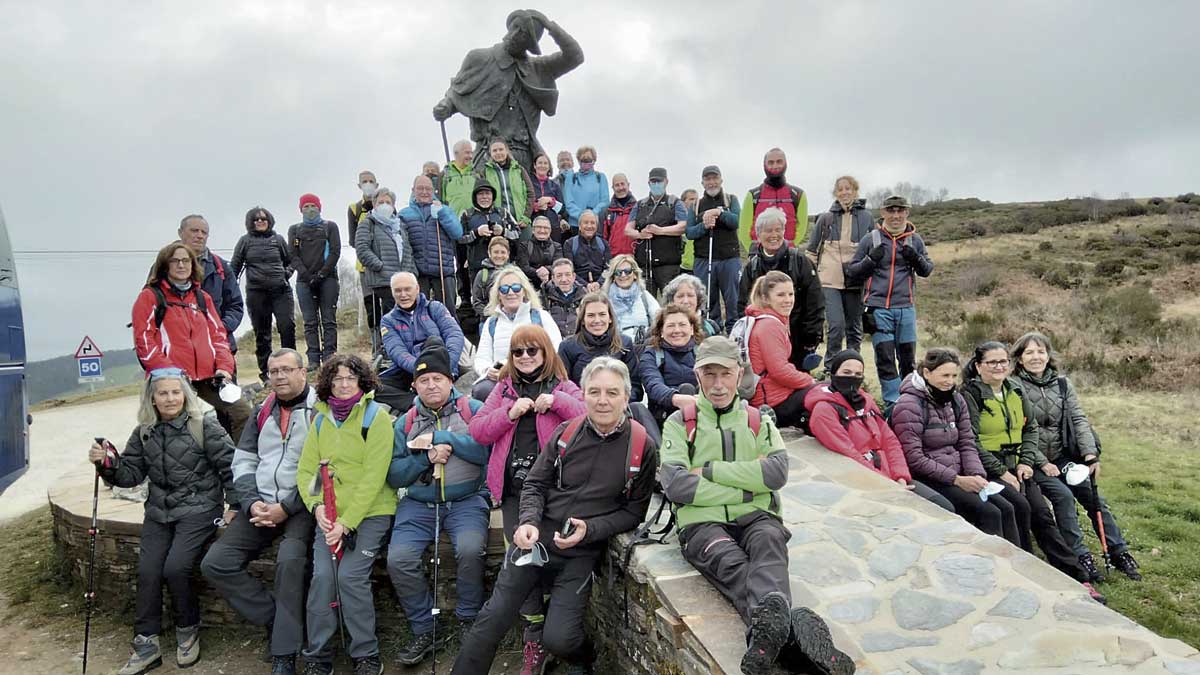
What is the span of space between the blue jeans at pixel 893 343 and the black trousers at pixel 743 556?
3.56 m

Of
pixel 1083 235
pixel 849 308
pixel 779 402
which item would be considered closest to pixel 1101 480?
pixel 849 308

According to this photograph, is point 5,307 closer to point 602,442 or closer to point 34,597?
point 34,597

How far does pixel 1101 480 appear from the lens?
24.1 feet

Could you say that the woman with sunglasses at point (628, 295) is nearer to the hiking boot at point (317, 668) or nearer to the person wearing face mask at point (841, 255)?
the person wearing face mask at point (841, 255)

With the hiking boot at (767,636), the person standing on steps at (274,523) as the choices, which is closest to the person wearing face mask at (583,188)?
the person standing on steps at (274,523)

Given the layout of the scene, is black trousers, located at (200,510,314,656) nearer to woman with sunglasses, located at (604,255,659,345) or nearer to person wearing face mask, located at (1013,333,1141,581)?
woman with sunglasses, located at (604,255,659,345)

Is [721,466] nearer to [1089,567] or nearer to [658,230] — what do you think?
[1089,567]

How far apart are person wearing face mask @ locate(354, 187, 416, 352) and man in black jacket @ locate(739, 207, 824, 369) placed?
431 cm

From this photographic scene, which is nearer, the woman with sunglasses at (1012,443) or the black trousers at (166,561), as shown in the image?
the black trousers at (166,561)

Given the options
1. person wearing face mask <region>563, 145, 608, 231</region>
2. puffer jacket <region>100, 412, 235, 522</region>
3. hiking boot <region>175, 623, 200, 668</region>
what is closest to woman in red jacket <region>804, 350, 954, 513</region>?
puffer jacket <region>100, 412, 235, 522</region>

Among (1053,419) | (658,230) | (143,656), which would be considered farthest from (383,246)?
(1053,419)

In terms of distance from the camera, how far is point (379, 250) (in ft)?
26.5

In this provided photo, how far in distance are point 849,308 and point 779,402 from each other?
2047mm

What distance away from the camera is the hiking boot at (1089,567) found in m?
5.20
